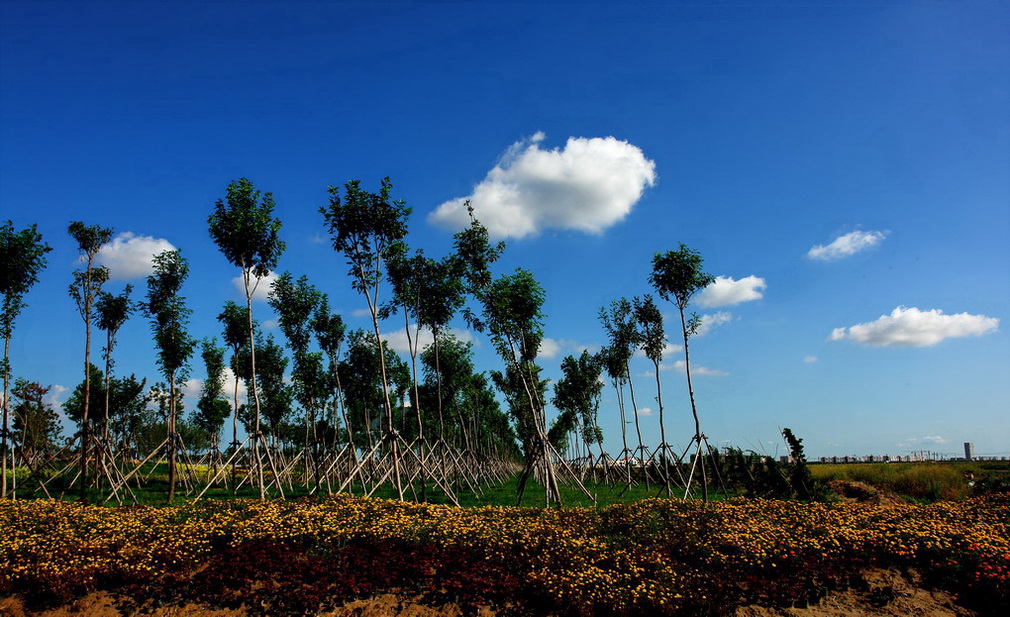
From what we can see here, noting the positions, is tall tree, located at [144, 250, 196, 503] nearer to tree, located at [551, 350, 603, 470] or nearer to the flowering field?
the flowering field

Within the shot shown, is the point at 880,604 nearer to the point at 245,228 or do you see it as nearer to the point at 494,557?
the point at 494,557

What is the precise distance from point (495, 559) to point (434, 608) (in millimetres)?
1591

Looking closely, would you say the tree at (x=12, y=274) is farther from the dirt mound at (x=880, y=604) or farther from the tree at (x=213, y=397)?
the dirt mound at (x=880, y=604)

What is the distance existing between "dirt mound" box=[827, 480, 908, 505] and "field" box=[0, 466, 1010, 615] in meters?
8.13

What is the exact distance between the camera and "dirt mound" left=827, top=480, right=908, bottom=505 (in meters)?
19.3

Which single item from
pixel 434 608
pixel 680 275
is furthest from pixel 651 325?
pixel 434 608

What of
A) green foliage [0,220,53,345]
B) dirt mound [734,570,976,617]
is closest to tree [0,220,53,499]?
green foliage [0,220,53,345]

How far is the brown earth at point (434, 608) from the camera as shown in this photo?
7.63m

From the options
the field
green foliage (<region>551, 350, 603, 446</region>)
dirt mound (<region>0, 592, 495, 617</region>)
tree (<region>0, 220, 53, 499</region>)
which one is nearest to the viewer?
dirt mound (<region>0, 592, 495, 617</region>)

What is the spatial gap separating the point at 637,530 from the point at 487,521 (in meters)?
3.23

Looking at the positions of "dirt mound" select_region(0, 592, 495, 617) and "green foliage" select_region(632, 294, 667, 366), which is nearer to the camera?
"dirt mound" select_region(0, 592, 495, 617)

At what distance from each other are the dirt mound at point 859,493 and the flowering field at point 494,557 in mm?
8060

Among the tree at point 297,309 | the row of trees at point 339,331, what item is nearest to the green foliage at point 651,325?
the row of trees at point 339,331

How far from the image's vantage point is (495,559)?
29.8 feet
